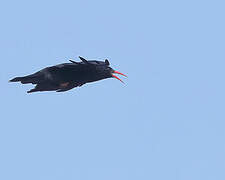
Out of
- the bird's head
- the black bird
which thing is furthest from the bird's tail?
the bird's head

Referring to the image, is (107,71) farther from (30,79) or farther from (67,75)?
(30,79)

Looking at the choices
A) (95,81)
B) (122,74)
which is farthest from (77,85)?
(122,74)

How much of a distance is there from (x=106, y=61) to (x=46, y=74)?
243 centimetres

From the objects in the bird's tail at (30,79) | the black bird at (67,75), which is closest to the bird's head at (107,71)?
the black bird at (67,75)

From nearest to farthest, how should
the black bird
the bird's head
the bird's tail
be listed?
the black bird
the bird's tail
the bird's head

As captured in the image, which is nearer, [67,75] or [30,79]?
[67,75]

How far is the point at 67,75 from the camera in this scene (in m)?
16.6

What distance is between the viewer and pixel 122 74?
17.8 meters

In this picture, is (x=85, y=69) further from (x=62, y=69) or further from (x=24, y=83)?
(x=24, y=83)

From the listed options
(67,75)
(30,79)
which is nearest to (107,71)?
(67,75)

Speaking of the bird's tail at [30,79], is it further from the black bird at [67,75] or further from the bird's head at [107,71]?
the bird's head at [107,71]

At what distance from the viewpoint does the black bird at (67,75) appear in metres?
16.3

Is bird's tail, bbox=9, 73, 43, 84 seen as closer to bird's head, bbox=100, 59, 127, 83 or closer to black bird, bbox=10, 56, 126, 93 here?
black bird, bbox=10, 56, 126, 93

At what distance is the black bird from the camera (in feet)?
53.6
